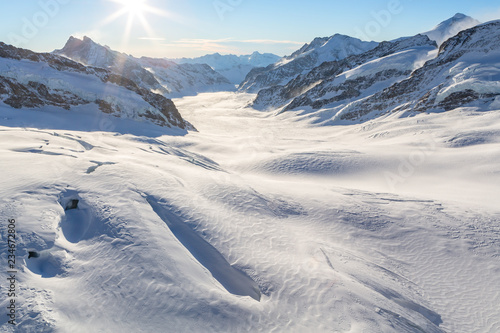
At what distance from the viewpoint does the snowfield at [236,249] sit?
5973mm

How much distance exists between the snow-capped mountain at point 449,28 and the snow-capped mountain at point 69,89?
337 feet

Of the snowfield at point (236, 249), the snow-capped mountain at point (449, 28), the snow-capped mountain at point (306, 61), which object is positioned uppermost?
the snow-capped mountain at point (306, 61)

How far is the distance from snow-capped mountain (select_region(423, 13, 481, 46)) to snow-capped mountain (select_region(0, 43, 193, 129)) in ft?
337

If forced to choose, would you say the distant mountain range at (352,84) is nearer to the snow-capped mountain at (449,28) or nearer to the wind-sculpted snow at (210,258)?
the wind-sculpted snow at (210,258)

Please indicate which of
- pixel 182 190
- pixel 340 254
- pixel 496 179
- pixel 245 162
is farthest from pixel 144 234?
pixel 496 179

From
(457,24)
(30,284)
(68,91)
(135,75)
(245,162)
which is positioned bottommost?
(30,284)

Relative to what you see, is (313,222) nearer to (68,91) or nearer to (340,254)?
(340,254)

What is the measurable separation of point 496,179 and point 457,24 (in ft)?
388

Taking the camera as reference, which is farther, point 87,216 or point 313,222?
point 313,222

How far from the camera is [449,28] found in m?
100

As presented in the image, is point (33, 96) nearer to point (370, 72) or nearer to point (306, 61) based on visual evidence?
point (370, 72)

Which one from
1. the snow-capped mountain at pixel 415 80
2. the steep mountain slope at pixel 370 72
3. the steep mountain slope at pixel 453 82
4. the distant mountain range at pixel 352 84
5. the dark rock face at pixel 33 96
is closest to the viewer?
the dark rock face at pixel 33 96

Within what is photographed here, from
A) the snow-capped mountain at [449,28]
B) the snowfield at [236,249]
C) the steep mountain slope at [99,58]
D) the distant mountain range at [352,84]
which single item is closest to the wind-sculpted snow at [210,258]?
the snowfield at [236,249]

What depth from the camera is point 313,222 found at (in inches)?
454
